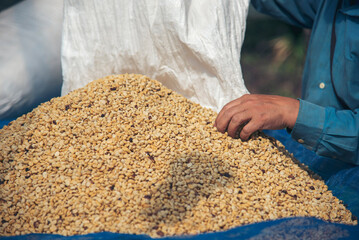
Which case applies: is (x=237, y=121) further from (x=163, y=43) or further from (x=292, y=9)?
(x=292, y=9)

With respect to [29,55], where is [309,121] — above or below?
below

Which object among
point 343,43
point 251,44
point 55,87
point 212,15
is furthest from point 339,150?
point 251,44

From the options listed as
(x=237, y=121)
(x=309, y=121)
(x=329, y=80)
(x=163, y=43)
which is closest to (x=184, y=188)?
(x=237, y=121)

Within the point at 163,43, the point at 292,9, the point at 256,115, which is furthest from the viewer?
the point at 292,9

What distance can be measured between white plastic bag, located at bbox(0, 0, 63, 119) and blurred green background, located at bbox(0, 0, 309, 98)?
104 inches

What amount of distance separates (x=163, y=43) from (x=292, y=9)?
0.80 m

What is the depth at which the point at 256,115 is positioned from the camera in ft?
3.74

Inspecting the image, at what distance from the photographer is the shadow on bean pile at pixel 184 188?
37.0 inches

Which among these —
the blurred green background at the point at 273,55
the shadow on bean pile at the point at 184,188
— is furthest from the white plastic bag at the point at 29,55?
the blurred green background at the point at 273,55

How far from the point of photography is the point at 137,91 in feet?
4.34

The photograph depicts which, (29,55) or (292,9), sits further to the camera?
(292,9)

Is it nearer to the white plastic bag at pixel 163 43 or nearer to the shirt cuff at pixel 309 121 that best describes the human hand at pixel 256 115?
the shirt cuff at pixel 309 121

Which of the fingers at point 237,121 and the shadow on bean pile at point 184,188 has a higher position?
the fingers at point 237,121

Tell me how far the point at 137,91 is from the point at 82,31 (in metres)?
0.42
